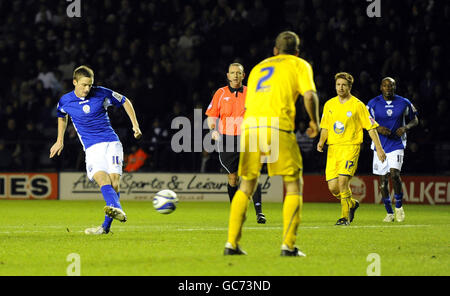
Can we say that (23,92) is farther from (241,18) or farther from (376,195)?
(376,195)

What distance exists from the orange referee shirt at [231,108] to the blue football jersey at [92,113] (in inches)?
90.8

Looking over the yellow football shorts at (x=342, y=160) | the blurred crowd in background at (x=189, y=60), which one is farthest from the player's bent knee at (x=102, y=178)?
the blurred crowd in background at (x=189, y=60)

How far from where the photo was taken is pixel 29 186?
66.5 ft

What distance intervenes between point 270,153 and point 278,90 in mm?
612

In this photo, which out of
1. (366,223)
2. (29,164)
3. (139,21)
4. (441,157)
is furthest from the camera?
(139,21)

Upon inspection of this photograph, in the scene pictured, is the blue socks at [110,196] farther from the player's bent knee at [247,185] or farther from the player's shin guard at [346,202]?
the player's shin guard at [346,202]

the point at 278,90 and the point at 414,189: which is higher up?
the point at 278,90

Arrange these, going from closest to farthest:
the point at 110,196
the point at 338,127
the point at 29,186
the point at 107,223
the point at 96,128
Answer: the point at 110,196
the point at 96,128
the point at 107,223
the point at 338,127
the point at 29,186

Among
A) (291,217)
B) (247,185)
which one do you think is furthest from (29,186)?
(291,217)

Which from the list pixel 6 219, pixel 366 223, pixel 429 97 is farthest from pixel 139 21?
pixel 366 223

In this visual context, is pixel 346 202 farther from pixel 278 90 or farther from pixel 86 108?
pixel 278 90

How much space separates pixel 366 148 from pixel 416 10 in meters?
4.48

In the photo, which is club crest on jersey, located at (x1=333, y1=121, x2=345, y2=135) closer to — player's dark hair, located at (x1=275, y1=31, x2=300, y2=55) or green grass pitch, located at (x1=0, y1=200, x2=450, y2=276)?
green grass pitch, located at (x1=0, y1=200, x2=450, y2=276)

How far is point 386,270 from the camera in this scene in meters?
7.03
